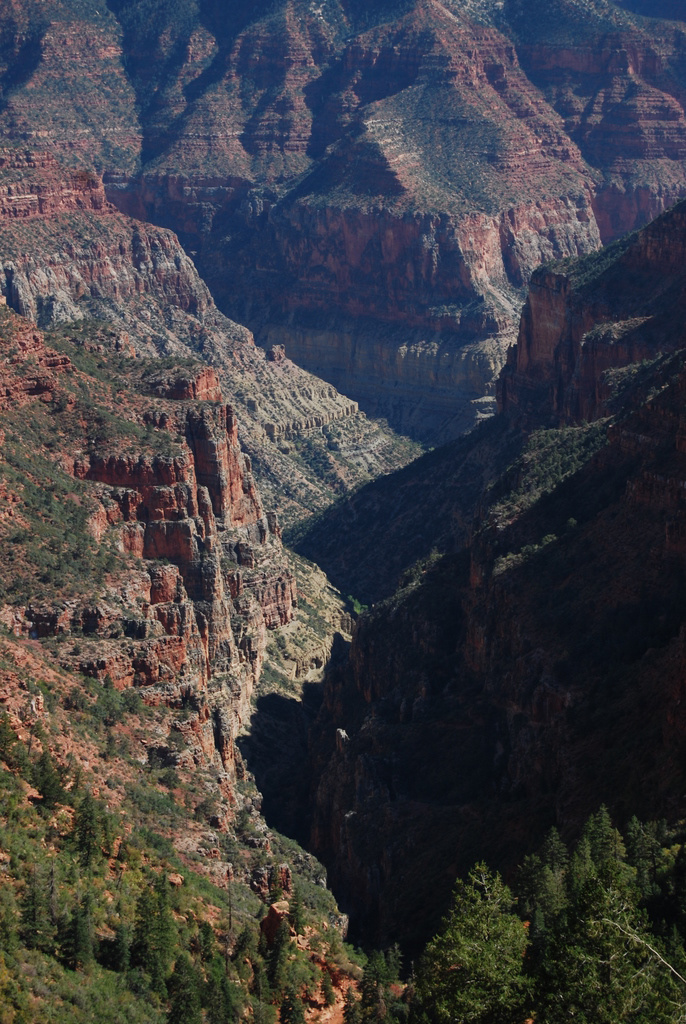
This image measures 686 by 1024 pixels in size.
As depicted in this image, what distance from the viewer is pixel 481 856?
8288 centimetres

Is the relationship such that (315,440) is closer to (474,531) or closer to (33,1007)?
(474,531)

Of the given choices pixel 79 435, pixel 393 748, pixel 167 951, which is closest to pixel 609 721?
pixel 393 748

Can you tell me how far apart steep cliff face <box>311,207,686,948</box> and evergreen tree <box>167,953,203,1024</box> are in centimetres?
1741

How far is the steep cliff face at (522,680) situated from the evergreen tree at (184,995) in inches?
686

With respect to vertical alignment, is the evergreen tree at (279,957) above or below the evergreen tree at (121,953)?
below

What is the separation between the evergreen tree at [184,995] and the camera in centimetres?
6266

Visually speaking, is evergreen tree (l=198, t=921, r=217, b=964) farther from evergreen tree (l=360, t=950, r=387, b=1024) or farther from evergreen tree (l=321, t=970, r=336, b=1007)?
evergreen tree (l=360, t=950, r=387, b=1024)

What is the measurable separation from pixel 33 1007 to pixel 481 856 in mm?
28939

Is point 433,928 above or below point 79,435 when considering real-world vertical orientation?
below

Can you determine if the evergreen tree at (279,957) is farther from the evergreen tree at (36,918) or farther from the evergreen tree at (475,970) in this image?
the evergreen tree at (36,918)

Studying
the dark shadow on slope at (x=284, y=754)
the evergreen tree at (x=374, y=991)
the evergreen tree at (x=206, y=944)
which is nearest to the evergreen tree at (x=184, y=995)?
the evergreen tree at (x=206, y=944)

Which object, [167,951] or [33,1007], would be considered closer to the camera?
A: [33,1007]

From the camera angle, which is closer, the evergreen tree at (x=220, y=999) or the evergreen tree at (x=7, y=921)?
the evergreen tree at (x=7, y=921)

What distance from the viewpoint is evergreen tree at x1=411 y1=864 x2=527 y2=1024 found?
58000 mm
